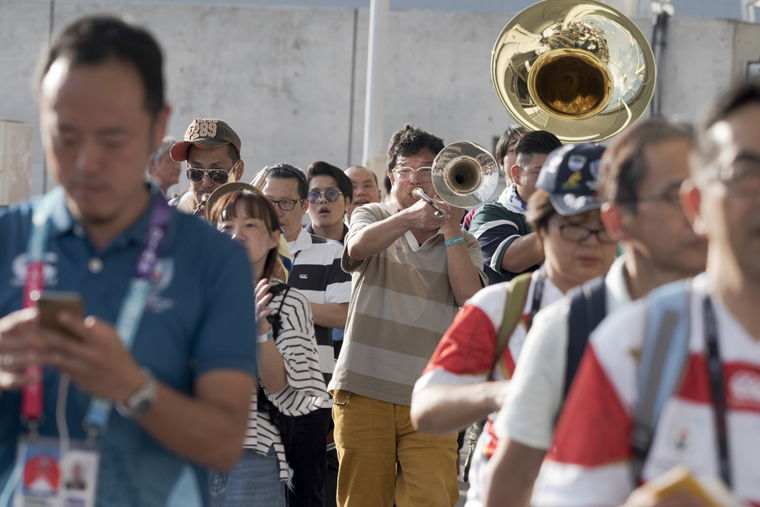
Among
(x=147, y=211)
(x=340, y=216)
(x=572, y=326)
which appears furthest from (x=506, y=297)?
(x=340, y=216)

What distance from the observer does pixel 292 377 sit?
3.25 metres

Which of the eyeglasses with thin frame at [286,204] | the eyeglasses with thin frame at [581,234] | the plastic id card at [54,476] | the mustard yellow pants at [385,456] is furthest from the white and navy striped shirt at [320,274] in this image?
the plastic id card at [54,476]

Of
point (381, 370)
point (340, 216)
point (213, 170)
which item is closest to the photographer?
point (381, 370)

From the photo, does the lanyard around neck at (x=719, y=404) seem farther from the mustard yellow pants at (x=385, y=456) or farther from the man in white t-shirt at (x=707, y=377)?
the mustard yellow pants at (x=385, y=456)

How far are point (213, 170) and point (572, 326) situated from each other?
2.98m

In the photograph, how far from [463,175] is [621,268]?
244 centimetres

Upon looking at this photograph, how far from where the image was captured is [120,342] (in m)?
1.39

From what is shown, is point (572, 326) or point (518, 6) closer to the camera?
point (572, 326)

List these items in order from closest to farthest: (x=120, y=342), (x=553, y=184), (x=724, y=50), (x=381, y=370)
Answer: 1. (x=120, y=342)
2. (x=553, y=184)
3. (x=381, y=370)
4. (x=724, y=50)

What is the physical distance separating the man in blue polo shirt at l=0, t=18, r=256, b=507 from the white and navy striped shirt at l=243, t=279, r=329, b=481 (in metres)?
1.54

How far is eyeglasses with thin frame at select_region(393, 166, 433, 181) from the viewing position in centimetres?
431

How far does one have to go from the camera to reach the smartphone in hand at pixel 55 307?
4.40 feet

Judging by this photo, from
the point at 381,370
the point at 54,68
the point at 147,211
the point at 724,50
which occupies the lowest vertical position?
the point at 381,370

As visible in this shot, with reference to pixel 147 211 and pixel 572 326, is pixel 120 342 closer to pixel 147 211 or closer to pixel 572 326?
pixel 147 211
